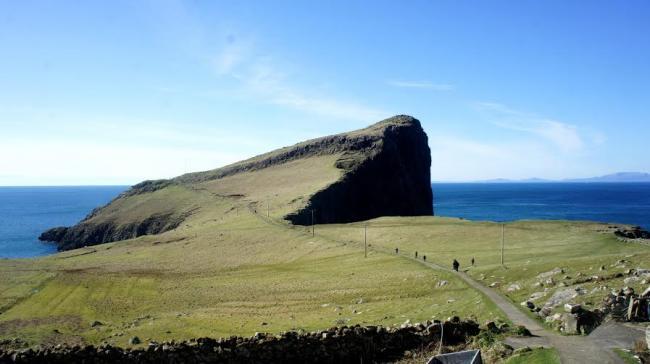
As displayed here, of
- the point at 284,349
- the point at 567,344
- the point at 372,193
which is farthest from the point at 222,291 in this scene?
the point at 372,193

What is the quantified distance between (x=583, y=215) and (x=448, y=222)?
126668 millimetres

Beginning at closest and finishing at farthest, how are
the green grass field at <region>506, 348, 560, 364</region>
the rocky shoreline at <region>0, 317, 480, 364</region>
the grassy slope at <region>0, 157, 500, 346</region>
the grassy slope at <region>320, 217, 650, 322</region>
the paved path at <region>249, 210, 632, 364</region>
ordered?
the green grass field at <region>506, 348, 560, 364</region> < the paved path at <region>249, 210, 632, 364</region> < the rocky shoreline at <region>0, 317, 480, 364</region> < the grassy slope at <region>320, 217, 650, 322</region> < the grassy slope at <region>0, 157, 500, 346</region>

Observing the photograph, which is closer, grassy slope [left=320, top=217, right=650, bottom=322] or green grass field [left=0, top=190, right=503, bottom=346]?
grassy slope [left=320, top=217, right=650, bottom=322]

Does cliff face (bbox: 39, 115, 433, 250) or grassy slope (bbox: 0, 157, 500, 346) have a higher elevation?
cliff face (bbox: 39, 115, 433, 250)

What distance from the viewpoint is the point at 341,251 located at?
78.1 metres

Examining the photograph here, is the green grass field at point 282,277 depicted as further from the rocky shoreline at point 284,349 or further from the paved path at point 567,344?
the rocky shoreline at point 284,349

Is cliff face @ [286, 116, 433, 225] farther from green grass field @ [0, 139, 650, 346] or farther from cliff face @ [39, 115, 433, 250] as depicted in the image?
green grass field @ [0, 139, 650, 346]

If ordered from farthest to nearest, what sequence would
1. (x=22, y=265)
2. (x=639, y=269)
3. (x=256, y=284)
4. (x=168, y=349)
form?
(x=22, y=265) → (x=256, y=284) → (x=639, y=269) → (x=168, y=349)

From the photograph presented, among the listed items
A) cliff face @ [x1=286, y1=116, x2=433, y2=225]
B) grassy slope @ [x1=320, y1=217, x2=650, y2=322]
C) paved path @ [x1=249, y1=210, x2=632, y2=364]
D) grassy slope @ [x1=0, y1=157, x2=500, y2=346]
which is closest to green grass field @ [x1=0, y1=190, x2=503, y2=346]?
grassy slope @ [x1=0, y1=157, x2=500, y2=346]

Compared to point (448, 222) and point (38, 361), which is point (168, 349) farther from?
point (448, 222)

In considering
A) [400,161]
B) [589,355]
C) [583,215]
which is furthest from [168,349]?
[583,215]

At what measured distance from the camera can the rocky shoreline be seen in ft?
77.0

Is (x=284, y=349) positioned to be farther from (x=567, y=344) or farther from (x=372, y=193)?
(x=372, y=193)

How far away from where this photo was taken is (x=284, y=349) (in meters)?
24.0
